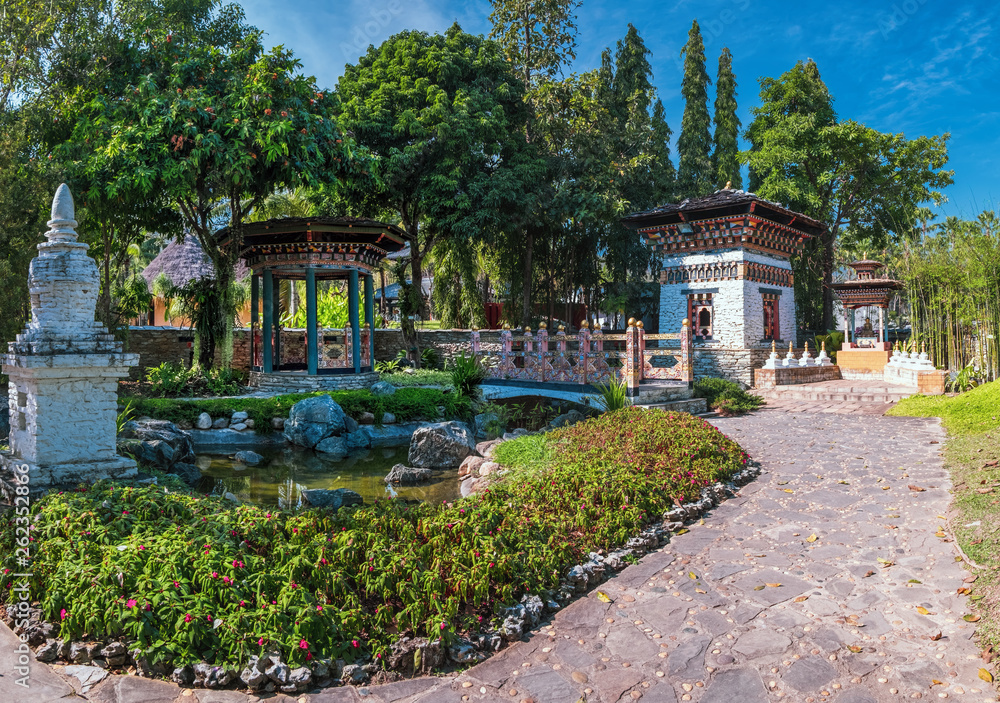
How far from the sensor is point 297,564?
3945 mm

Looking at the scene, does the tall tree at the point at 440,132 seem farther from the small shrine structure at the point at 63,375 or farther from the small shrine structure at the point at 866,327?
the small shrine structure at the point at 63,375

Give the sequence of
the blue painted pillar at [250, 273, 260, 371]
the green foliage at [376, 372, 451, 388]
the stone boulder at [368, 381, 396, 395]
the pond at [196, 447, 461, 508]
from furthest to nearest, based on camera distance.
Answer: the blue painted pillar at [250, 273, 260, 371] → the green foliage at [376, 372, 451, 388] → the stone boulder at [368, 381, 396, 395] → the pond at [196, 447, 461, 508]

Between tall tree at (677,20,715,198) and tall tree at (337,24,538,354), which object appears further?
tall tree at (677,20,715,198)

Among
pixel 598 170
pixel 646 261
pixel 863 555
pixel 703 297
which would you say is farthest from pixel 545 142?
pixel 863 555

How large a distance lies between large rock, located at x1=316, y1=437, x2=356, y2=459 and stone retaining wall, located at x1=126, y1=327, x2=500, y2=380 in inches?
256

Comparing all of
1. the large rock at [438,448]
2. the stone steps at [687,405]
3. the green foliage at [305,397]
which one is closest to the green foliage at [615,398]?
the stone steps at [687,405]

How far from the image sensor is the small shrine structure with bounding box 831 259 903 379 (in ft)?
67.2

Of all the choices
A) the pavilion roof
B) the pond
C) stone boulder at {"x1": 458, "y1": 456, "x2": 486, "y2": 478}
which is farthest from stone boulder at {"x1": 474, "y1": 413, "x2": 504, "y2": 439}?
the pavilion roof

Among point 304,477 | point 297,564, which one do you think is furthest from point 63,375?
point 304,477

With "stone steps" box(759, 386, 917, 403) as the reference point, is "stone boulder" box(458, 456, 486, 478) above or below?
below

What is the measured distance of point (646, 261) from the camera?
2522 cm

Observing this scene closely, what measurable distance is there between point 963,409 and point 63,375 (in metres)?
13.5

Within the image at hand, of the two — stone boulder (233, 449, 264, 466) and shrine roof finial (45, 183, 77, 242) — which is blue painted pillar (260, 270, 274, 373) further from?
Answer: shrine roof finial (45, 183, 77, 242)

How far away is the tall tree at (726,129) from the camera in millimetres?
31562
